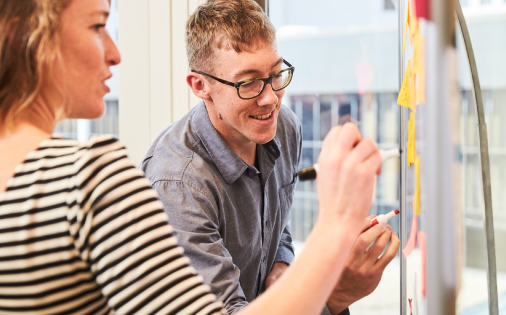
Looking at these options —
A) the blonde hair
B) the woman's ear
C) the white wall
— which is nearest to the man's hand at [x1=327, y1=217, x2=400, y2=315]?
the blonde hair

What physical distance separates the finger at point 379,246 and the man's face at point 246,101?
397 mm

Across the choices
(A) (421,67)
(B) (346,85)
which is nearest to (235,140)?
(A) (421,67)

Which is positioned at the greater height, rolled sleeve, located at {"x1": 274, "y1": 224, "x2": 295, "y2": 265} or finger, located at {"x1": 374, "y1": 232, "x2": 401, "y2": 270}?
finger, located at {"x1": 374, "y1": 232, "x2": 401, "y2": 270}

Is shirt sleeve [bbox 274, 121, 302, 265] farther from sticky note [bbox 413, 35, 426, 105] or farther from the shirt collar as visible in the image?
sticky note [bbox 413, 35, 426, 105]

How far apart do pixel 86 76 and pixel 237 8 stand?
2.22 feet

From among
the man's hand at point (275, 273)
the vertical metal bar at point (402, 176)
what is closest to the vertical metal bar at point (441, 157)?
the vertical metal bar at point (402, 176)

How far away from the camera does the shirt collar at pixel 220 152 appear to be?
1076mm

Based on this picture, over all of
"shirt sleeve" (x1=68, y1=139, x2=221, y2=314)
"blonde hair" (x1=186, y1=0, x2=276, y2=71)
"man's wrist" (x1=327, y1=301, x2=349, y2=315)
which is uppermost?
"blonde hair" (x1=186, y1=0, x2=276, y2=71)

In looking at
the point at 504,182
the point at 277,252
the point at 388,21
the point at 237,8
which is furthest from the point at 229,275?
the point at 388,21

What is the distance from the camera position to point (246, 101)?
111cm

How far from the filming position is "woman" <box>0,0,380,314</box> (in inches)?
18.3

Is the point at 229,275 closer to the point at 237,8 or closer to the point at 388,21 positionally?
the point at 237,8

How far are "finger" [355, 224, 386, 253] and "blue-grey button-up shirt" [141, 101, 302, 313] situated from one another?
274mm

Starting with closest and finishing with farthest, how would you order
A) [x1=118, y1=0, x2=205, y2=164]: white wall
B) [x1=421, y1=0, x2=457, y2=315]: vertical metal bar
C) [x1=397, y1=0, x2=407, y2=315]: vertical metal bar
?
[x1=421, y1=0, x2=457, y2=315]: vertical metal bar < [x1=397, y1=0, x2=407, y2=315]: vertical metal bar < [x1=118, y1=0, x2=205, y2=164]: white wall
